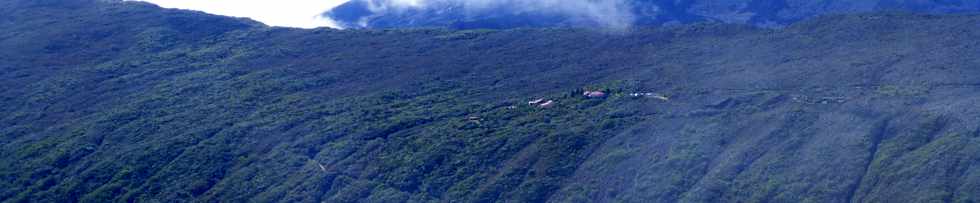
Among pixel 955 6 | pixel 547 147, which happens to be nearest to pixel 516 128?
pixel 547 147

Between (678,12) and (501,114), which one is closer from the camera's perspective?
(501,114)

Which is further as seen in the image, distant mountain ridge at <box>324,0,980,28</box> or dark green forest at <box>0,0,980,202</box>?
distant mountain ridge at <box>324,0,980,28</box>

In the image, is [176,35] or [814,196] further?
[176,35]

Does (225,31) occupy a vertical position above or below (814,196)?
above

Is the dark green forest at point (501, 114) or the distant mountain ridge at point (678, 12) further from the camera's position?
the distant mountain ridge at point (678, 12)

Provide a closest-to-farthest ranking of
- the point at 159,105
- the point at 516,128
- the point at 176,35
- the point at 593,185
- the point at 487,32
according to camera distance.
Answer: the point at 593,185, the point at 516,128, the point at 159,105, the point at 487,32, the point at 176,35

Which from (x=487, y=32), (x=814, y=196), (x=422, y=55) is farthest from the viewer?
(x=487, y=32)

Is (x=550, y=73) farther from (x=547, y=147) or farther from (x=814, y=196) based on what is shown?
(x=814, y=196)
